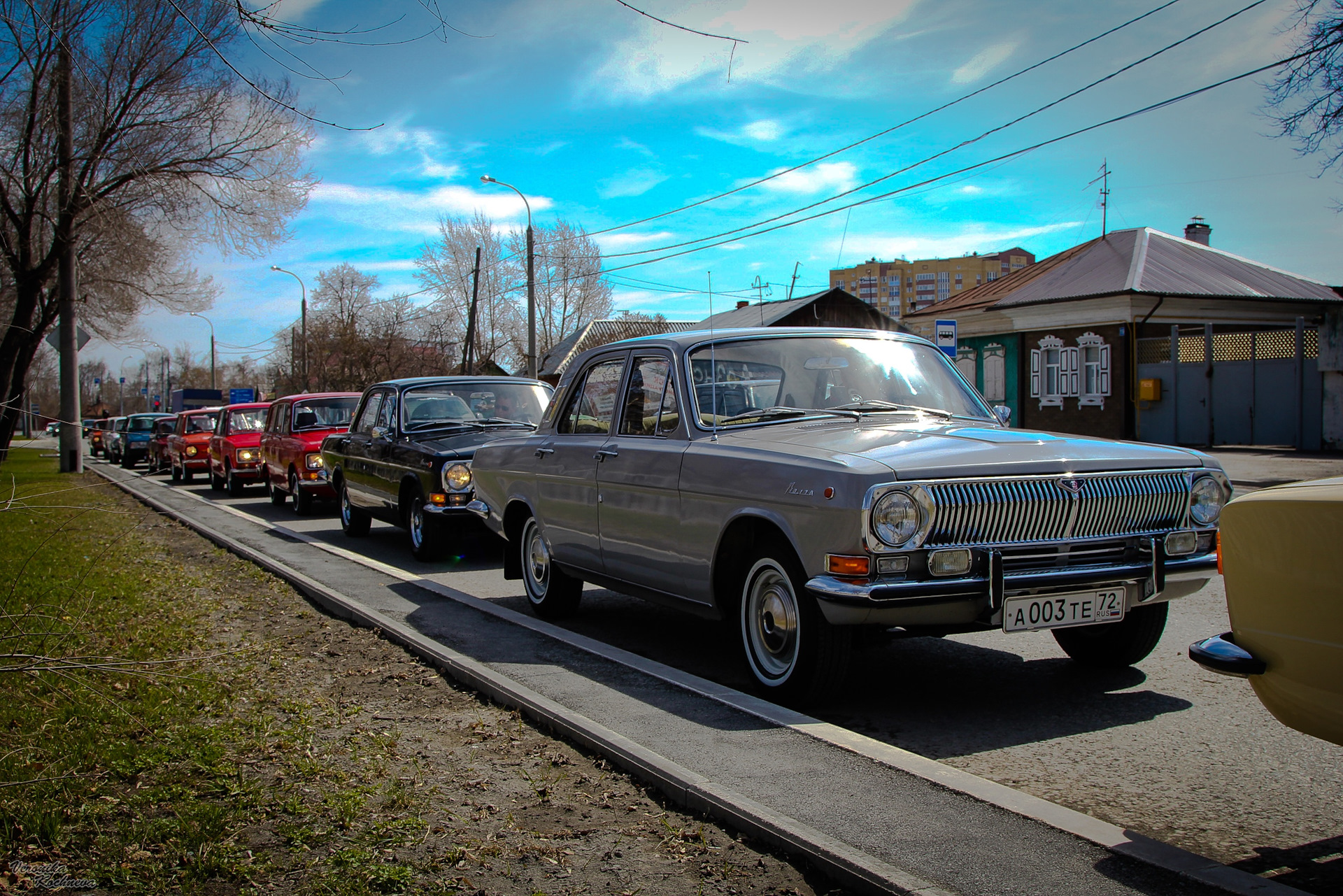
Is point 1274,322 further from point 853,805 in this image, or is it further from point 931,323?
point 853,805

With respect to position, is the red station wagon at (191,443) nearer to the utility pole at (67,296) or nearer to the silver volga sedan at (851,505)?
the utility pole at (67,296)

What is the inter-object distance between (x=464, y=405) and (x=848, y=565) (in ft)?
25.2

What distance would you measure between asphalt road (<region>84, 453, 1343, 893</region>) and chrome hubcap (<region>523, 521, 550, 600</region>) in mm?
397

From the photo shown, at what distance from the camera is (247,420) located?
21.2 meters

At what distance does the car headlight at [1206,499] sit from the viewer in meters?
4.82

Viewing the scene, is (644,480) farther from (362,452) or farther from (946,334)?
(946,334)

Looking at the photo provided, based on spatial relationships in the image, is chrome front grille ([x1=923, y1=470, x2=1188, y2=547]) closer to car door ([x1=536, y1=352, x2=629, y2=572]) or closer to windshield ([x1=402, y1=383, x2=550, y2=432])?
car door ([x1=536, y1=352, x2=629, y2=572])

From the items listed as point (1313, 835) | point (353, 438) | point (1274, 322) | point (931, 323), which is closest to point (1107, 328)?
point (1274, 322)

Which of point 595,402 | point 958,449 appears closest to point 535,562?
point 595,402

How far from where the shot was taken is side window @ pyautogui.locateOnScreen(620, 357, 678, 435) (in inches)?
234

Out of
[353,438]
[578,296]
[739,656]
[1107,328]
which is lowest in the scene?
[739,656]

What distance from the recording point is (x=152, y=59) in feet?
73.5

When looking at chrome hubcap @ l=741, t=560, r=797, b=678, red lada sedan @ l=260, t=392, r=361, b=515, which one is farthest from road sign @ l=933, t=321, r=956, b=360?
chrome hubcap @ l=741, t=560, r=797, b=678

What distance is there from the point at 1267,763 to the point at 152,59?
24.7 metres
